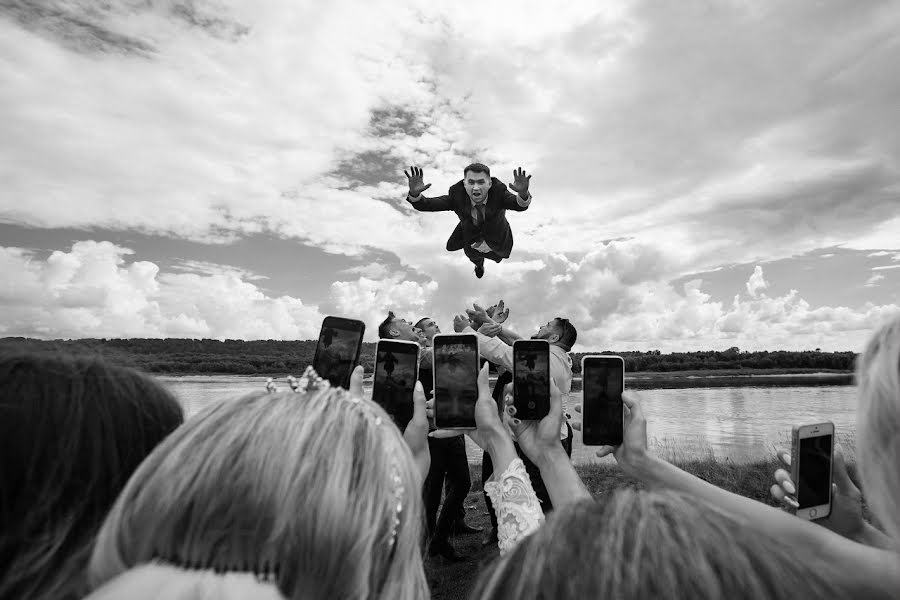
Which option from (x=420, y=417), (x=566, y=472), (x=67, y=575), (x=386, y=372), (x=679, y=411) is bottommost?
(x=679, y=411)

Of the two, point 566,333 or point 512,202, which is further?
point 512,202

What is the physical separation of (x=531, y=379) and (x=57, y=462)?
214 centimetres

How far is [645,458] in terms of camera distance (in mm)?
2320

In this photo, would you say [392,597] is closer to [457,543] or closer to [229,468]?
[229,468]

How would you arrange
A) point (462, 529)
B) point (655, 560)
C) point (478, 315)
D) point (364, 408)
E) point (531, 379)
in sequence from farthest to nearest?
point (462, 529) < point (478, 315) < point (531, 379) < point (364, 408) < point (655, 560)

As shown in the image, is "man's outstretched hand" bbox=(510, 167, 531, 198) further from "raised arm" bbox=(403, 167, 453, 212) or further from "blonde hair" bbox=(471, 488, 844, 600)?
"blonde hair" bbox=(471, 488, 844, 600)

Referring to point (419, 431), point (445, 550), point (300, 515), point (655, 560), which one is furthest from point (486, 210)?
point (655, 560)

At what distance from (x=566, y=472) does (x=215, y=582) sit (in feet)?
4.90

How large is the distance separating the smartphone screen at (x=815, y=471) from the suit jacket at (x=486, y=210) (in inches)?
206

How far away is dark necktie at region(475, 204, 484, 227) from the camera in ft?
23.2

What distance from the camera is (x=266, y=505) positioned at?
947 millimetres

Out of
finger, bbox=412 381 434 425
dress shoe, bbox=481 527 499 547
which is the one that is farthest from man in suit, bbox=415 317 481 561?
finger, bbox=412 381 434 425

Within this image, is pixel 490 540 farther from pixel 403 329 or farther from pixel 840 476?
pixel 840 476

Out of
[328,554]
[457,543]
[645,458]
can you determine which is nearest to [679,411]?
[457,543]
